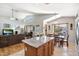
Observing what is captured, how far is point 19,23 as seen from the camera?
291cm

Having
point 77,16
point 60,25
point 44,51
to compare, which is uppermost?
point 77,16

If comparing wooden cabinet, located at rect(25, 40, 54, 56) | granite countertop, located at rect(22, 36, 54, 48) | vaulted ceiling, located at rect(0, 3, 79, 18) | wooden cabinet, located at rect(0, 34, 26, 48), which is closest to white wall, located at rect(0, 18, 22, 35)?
vaulted ceiling, located at rect(0, 3, 79, 18)

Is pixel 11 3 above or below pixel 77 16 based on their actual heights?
above

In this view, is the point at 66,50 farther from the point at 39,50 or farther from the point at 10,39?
the point at 10,39

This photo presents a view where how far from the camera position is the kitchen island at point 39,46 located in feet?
9.38

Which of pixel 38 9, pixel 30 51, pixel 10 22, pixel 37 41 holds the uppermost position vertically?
pixel 38 9

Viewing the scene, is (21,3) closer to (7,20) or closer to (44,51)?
(7,20)

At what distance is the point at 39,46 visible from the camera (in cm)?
289

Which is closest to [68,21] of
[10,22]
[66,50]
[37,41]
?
[66,50]

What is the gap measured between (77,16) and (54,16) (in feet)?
1.53

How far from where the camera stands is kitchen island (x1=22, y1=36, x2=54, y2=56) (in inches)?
113

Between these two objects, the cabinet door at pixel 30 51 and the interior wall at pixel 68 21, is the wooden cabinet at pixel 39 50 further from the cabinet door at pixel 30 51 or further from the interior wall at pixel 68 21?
the interior wall at pixel 68 21

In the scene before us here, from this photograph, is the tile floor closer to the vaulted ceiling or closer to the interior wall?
the interior wall

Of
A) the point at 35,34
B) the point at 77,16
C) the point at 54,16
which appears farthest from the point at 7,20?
the point at 77,16
